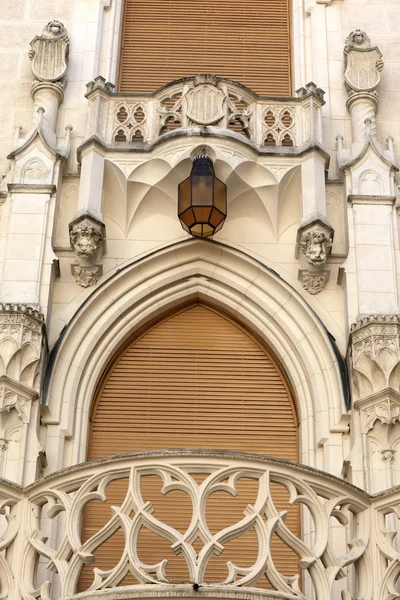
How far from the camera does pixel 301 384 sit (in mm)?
14312

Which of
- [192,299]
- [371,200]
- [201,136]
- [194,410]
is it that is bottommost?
[194,410]

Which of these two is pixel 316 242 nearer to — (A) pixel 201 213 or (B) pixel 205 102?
(A) pixel 201 213

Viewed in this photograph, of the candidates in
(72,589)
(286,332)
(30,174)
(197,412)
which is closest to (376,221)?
(286,332)

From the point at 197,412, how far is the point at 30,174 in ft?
11.7

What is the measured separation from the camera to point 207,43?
17.6 metres

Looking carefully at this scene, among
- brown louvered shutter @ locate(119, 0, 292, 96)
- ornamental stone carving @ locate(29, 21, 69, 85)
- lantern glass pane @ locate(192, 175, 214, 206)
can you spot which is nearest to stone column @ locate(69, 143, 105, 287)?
lantern glass pane @ locate(192, 175, 214, 206)

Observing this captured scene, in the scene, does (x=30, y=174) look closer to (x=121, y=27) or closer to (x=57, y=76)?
(x=57, y=76)

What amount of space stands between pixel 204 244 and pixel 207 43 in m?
3.81

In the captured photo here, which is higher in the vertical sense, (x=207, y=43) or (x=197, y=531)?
(x=207, y=43)

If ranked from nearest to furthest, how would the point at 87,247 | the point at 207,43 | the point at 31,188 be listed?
the point at 87,247 → the point at 31,188 → the point at 207,43

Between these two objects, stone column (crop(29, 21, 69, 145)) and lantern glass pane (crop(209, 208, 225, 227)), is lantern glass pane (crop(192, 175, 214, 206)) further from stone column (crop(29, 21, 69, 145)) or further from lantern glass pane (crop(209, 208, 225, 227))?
stone column (crop(29, 21, 69, 145))

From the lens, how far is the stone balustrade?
610 inches

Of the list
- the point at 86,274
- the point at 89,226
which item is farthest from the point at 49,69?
the point at 86,274

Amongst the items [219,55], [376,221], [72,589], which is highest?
[219,55]
